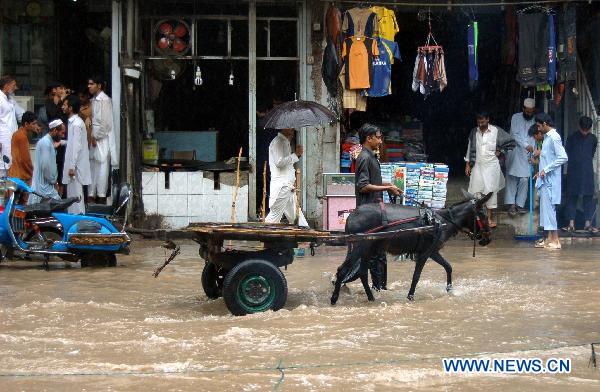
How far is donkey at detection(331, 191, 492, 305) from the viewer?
31.6 ft

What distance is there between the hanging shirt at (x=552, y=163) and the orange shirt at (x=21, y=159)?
7.76m

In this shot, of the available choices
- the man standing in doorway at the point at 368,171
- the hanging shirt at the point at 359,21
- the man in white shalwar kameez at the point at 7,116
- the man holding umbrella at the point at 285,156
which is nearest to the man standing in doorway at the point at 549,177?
the hanging shirt at the point at 359,21

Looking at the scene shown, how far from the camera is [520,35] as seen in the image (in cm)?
1546

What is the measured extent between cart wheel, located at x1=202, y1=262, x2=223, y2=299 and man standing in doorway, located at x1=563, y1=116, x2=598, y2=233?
793cm

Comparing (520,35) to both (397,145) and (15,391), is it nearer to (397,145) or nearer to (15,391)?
(397,145)

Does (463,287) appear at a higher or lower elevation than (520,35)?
lower

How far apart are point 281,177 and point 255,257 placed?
4.05m

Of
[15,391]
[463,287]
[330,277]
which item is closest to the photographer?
[15,391]

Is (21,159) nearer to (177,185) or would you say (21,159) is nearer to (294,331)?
(177,185)

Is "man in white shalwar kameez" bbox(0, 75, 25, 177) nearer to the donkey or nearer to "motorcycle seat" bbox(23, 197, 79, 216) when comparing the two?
"motorcycle seat" bbox(23, 197, 79, 216)

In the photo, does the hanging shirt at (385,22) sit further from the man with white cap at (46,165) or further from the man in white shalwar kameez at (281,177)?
the man with white cap at (46,165)

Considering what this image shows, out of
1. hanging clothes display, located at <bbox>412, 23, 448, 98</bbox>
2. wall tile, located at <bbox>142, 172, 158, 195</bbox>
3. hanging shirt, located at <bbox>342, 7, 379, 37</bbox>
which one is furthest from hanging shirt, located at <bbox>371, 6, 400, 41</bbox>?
wall tile, located at <bbox>142, 172, 158, 195</bbox>

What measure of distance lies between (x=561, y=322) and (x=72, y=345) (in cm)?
459

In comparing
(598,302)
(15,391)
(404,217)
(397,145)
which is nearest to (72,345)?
(15,391)
